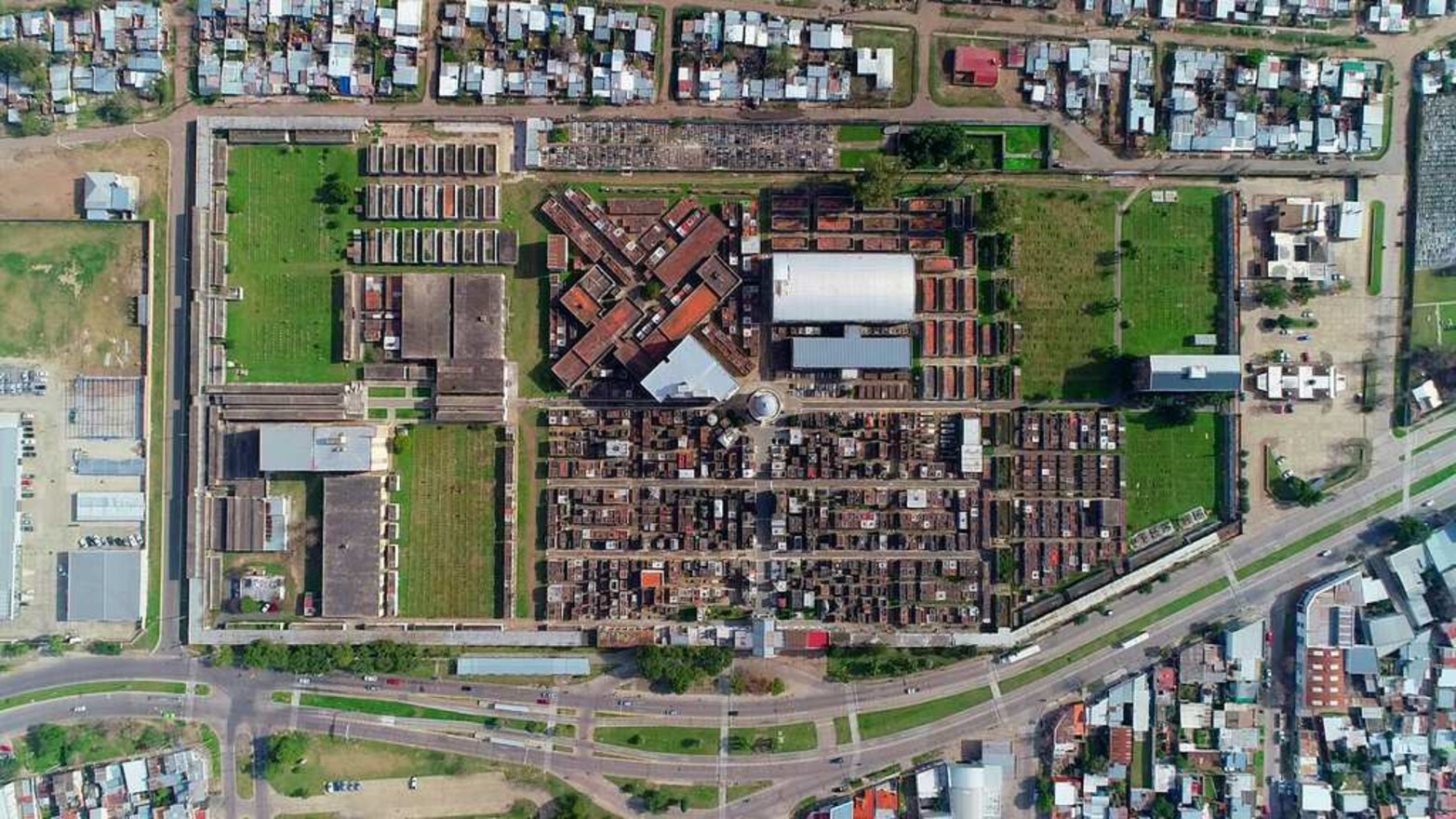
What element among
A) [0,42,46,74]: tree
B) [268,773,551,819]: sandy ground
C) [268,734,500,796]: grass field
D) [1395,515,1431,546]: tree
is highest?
[0,42,46,74]: tree

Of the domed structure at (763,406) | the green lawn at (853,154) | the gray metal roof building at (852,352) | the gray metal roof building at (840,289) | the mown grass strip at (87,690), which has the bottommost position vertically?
the mown grass strip at (87,690)

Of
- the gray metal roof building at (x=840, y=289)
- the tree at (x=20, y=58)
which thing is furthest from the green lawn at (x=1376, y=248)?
the tree at (x=20, y=58)

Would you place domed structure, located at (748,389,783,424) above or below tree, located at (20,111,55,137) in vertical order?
below

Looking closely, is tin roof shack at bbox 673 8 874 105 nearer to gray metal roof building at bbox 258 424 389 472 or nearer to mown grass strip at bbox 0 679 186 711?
gray metal roof building at bbox 258 424 389 472

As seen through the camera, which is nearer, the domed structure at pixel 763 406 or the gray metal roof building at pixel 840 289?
the gray metal roof building at pixel 840 289

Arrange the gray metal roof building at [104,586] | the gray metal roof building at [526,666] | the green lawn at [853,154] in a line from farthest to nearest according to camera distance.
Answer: the green lawn at [853,154], the gray metal roof building at [526,666], the gray metal roof building at [104,586]

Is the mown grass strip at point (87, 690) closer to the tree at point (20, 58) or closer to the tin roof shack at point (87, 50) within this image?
the tin roof shack at point (87, 50)

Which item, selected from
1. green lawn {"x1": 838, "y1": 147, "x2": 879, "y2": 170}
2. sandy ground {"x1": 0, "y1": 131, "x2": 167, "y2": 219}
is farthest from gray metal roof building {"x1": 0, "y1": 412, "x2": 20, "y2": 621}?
green lawn {"x1": 838, "y1": 147, "x2": 879, "y2": 170}
